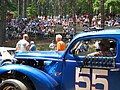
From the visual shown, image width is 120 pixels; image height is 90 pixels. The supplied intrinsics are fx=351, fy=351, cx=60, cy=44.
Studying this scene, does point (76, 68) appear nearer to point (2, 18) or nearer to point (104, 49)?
point (104, 49)

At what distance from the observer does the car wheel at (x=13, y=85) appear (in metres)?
7.13

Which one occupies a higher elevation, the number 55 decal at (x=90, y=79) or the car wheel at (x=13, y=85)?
the number 55 decal at (x=90, y=79)

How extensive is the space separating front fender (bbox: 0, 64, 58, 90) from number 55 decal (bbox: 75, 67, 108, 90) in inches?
20.6

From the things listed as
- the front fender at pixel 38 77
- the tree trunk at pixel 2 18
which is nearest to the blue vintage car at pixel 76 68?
the front fender at pixel 38 77

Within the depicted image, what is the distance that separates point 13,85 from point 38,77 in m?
0.60

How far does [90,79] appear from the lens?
21.5ft

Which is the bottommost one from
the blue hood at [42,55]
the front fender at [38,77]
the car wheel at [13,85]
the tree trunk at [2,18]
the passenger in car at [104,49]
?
the car wheel at [13,85]

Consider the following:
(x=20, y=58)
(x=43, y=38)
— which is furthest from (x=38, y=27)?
(x=20, y=58)

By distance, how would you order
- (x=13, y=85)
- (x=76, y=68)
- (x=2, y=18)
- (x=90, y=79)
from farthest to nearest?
1. (x=2, y=18)
2. (x=13, y=85)
3. (x=76, y=68)
4. (x=90, y=79)

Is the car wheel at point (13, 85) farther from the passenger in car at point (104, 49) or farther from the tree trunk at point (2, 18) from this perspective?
the tree trunk at point (2, 18)

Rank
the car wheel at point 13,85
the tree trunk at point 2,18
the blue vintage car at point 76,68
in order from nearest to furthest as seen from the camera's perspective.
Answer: the blue vintage car at point 76,68, the car wheel at point 13,85, the tree trunk at point 2,18

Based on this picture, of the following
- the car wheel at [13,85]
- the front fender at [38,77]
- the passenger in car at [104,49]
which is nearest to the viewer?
the passenger in car at [104,49]

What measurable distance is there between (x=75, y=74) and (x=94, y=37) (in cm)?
80

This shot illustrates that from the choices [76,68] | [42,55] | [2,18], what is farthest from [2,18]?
[76,68]
